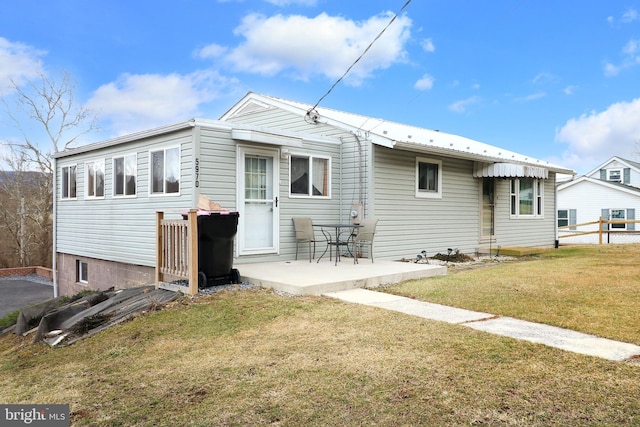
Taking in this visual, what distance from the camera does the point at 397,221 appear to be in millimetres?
10633

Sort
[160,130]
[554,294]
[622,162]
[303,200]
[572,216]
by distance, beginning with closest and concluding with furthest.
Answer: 1. [554,294]
2. [160,130]
3. [303,200]
4. [572,216]
5. [622,162]

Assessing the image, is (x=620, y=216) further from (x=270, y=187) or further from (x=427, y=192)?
(x=270, y=187)

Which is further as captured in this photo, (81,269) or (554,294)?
(81,269)

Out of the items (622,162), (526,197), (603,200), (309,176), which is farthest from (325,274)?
(622,162)

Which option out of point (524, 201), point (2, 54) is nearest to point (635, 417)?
point (524, 201)

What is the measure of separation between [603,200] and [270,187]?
24.8m

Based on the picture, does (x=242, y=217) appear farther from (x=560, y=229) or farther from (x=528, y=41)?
(x=560, y=229)

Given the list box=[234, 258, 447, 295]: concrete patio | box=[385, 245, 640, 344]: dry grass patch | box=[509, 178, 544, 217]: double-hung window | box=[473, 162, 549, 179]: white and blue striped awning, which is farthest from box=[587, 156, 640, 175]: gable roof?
box=[234, 258, 447, 295]: concrete patio

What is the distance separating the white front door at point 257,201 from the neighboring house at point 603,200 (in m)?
20.9

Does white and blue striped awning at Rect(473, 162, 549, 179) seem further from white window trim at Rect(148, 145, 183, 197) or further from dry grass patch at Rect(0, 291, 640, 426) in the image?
dry grass patch at Rect(0, 291, 640, 426)

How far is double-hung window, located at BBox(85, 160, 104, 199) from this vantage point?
11.1 meters

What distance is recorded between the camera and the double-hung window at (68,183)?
12.3m

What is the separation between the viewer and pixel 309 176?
9859 millimetres

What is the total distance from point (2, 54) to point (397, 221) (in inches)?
727
